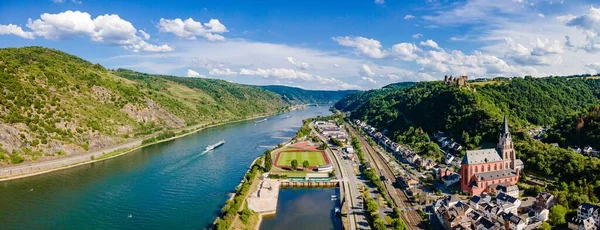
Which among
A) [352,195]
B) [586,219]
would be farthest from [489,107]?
[586,219]

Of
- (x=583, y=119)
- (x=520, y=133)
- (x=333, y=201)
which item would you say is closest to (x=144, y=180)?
(x=333, y=201)

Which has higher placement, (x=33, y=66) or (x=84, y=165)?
(x=33, y=66)

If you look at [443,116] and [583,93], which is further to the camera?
[583,93]

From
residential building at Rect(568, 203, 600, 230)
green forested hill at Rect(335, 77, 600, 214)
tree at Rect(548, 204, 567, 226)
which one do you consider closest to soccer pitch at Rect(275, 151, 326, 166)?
green forested hill at Rect(335, 77, 600, 214)

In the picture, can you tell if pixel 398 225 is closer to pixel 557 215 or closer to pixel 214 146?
pixel 557 215

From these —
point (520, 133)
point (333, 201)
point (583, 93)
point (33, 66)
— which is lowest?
point (333, 201)

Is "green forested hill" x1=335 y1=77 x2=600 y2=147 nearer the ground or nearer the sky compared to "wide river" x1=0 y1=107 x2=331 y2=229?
nearer the sky

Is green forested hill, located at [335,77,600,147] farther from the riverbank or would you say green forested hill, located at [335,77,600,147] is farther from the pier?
the riverbank

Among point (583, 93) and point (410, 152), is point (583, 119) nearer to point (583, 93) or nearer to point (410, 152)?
point (410, 152)
